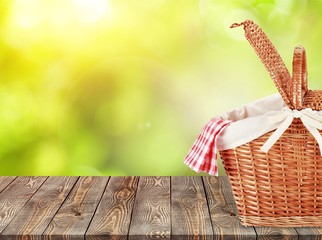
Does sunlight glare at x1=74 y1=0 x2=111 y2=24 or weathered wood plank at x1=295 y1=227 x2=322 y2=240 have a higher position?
sunlight glare at x1=74 y1=0 x2=111 y2=24

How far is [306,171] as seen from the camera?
2.13 metres

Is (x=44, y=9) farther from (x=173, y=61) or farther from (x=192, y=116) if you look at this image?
(x=192, y=116)

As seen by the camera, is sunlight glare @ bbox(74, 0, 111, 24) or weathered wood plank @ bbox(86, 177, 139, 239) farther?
sunlight glare @ bbox(74, 0, 111, 24)

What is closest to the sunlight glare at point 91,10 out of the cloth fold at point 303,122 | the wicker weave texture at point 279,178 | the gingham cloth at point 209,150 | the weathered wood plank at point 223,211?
the weathered wood plank at point 223,211

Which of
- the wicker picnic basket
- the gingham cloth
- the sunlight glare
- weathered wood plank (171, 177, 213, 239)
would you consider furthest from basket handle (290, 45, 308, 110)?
the sunlight glare

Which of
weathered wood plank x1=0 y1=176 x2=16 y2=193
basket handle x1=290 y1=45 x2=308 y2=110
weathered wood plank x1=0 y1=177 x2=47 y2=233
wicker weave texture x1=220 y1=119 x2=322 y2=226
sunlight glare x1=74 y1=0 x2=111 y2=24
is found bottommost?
weathered wood plank x1=0 y1=176 x2=16 y2=193

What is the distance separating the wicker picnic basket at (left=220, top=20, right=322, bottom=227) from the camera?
82.8 inches

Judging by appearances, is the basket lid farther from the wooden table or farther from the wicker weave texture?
the wooden table

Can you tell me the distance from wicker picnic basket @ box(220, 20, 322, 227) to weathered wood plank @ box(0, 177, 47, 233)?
2.61ft

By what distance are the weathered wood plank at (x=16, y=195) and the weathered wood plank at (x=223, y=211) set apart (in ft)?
2.35

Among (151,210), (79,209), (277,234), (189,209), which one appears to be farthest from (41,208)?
(277,234)

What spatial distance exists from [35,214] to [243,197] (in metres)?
0.75

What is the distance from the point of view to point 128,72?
3.13 meters

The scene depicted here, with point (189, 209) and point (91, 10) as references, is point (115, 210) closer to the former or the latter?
point (189, 209)
